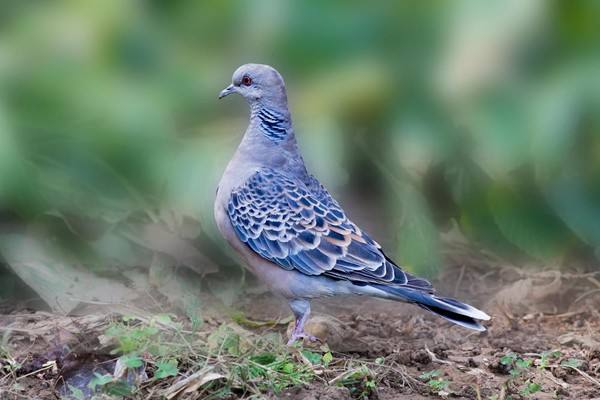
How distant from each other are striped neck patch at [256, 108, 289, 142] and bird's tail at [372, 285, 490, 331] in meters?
0.64

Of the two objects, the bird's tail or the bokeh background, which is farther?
the bokeh background

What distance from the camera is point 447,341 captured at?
354 cm

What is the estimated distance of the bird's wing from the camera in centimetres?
323

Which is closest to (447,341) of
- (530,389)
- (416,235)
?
(530,389)

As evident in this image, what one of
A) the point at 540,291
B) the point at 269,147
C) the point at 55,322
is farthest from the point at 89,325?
the point at 540,291

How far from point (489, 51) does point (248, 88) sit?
1.32m

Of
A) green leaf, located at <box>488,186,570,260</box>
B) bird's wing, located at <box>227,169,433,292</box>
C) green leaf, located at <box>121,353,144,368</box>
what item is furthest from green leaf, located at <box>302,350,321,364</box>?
green leaf, located at <box>488,186,570,260</box>

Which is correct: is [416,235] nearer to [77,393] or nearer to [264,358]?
[264,358]

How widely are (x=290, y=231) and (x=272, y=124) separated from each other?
0.39 metres

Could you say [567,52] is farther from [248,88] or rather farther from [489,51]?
[248,88]

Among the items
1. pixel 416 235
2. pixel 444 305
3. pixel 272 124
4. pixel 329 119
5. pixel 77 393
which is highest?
pixel 329 119

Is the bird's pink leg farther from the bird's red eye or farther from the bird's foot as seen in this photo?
the bird's red eye

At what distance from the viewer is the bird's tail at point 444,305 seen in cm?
310

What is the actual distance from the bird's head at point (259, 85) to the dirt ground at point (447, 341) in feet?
2.39
